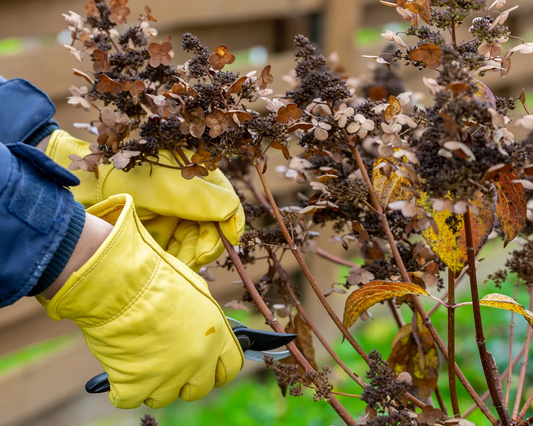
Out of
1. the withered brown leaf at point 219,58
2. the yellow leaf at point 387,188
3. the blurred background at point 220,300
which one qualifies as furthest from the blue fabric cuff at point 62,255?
the blurred background at point 220,300

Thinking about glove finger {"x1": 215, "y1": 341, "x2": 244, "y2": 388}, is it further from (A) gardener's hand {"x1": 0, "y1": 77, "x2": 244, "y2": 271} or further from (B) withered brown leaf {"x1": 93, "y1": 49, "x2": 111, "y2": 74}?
(B) withered brown leaf {"x1": 93, "y1": 49, "x2": 111, "y2": 74}

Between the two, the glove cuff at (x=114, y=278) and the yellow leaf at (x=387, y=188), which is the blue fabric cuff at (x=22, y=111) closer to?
the glove cuff at (x=114, y=278)

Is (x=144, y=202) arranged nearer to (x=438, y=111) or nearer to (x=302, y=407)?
(x=438, y=111)

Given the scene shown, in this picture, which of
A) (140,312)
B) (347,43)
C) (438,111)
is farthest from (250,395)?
(438,111)

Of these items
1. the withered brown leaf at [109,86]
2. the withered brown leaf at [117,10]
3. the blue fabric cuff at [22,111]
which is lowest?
the blue fabric cuff at [22,111]

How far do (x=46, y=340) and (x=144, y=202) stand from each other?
140 cm

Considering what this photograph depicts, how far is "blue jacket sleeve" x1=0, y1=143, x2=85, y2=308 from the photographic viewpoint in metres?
0.64

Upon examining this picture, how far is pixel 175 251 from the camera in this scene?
35.3 inches

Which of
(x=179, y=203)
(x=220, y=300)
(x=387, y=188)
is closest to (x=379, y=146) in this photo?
(x=387, y=188)

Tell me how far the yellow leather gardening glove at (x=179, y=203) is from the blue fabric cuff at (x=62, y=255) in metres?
0.16

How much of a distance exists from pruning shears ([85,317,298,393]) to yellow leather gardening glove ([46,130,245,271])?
0.39 ft

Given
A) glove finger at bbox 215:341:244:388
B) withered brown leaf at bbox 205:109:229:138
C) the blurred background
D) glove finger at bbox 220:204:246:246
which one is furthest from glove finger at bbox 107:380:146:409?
the blurred background

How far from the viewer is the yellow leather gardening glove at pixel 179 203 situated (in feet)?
2.58

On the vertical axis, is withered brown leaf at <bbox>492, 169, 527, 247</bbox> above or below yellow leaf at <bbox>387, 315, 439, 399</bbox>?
above
